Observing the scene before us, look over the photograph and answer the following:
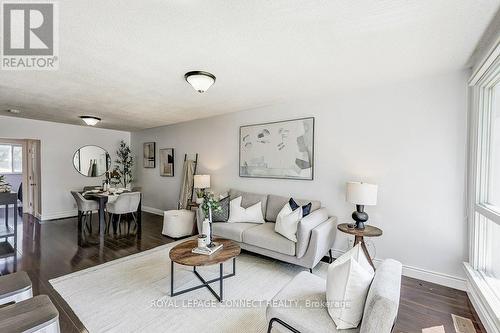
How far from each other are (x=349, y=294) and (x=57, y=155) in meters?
6.95

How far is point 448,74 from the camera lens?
102 inches

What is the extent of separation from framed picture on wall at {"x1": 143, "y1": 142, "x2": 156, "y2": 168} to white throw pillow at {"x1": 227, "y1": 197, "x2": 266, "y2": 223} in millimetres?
3624

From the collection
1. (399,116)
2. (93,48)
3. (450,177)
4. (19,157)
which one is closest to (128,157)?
(19,157)

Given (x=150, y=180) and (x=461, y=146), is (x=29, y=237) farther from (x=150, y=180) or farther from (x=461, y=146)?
(x=461, y=146)

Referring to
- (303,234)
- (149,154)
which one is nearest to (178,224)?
(303,234)

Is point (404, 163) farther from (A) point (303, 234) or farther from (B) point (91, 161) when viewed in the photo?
(B) point (91, 161)

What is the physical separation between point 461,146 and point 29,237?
22.4 ft

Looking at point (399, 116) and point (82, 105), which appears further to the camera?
point (82, 105)

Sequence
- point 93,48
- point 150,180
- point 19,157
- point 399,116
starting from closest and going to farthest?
point 93,48
point 399,116
point 150,180
point 19,157

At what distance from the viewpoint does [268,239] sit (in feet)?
9.77

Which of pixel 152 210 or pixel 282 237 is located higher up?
pixel 282 237

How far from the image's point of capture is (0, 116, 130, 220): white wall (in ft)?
16.8

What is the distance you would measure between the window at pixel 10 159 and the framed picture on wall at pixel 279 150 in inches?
324

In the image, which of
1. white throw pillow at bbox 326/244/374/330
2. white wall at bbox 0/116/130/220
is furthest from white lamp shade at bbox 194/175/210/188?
white wall at bbox 0/116/130/220
